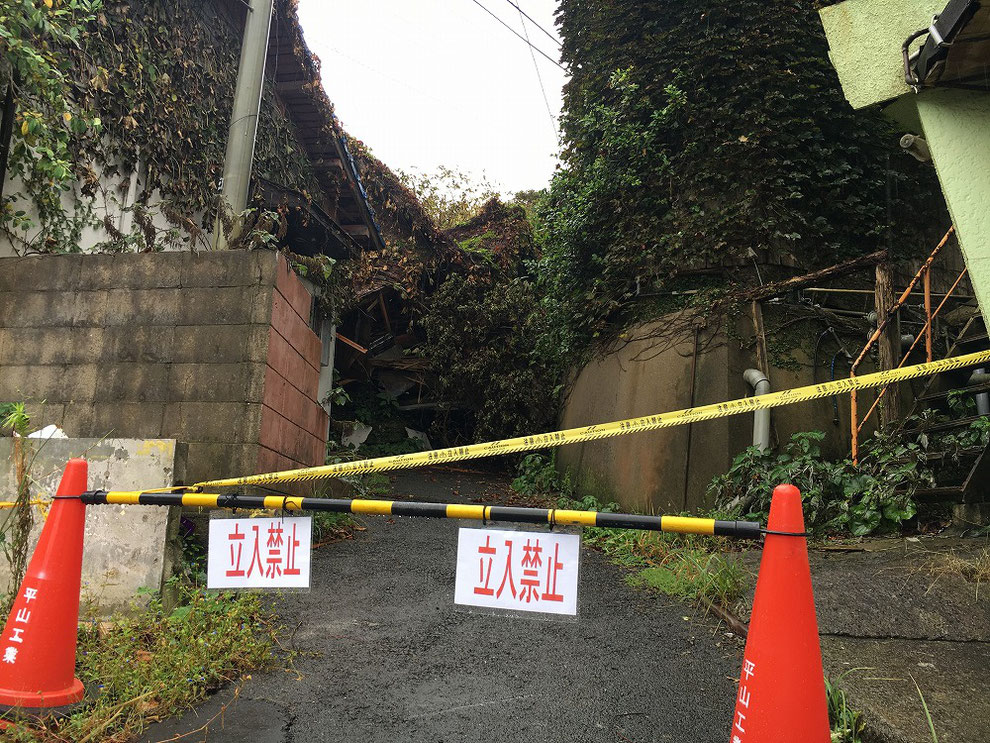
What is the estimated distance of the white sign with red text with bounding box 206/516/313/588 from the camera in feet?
9.14

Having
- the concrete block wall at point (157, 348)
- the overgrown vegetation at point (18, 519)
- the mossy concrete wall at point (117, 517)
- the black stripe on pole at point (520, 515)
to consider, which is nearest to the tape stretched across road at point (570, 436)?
the black stripe on pole at point (520, 515)

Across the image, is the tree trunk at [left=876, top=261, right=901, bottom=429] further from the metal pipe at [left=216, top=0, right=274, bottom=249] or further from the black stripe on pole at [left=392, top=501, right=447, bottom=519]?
the metal pipe at [left=216, top=0, right=274, bottom=249]

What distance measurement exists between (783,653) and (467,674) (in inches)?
74.1

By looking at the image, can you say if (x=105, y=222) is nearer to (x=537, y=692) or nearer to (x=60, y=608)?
(x=60, y=608)

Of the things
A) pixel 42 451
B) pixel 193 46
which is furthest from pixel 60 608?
pixel 193 46

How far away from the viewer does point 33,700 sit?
2.64 m

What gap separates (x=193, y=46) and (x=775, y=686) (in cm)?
966

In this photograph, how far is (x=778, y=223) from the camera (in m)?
7.86

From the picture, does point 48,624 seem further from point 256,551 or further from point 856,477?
point 856,477

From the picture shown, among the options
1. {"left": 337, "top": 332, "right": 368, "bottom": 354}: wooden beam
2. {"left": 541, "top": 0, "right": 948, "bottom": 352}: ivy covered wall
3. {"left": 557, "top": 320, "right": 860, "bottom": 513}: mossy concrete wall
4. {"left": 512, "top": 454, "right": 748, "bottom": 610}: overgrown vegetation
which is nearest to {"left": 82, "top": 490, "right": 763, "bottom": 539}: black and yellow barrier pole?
{"left": 512, "top": 454, "right": 748, "bottom": 610}: overgrown vegetation

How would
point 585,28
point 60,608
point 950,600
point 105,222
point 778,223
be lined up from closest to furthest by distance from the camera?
point 60,608
point 950,600
point 105,222
point 778,223
point 585,28

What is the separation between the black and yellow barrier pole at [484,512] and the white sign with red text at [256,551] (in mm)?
91

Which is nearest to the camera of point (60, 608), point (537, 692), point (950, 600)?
point (60, 608)

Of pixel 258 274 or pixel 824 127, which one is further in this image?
pixel 824 127
